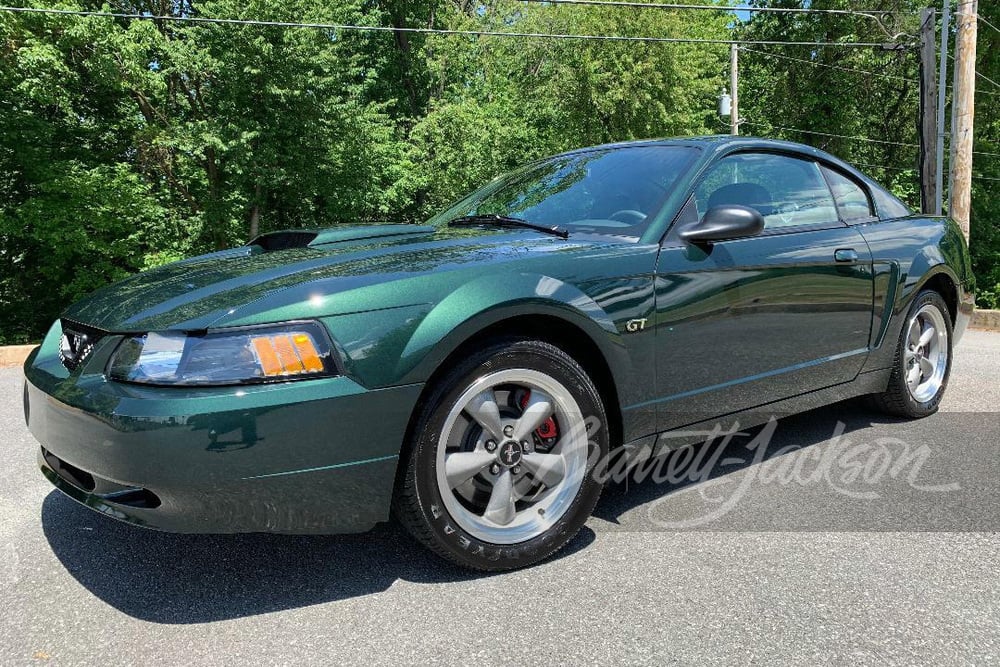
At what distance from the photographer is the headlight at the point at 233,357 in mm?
2059

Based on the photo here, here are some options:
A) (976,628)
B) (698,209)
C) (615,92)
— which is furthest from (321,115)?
(976,628)

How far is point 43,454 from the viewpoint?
258 cm

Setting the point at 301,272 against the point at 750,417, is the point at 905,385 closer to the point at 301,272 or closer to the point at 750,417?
the point at 750,417

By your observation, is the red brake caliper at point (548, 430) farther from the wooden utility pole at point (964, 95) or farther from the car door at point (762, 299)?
the wooden utility pole at point (964, 95)

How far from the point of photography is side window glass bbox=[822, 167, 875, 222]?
12.4 ft

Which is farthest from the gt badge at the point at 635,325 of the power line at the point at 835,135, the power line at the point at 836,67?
the power line at the point at 835,135

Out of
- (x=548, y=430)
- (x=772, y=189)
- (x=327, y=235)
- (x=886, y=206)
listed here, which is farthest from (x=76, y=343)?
(x=886, y=206)

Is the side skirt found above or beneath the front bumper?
beneath

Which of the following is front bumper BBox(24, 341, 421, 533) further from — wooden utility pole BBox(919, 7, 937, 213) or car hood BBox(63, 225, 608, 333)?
wooden utility pole BBox(919, 7, 937, 213)

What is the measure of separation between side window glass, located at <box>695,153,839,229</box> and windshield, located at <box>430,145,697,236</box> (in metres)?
0.17

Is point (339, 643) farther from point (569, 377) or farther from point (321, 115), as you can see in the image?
point (321, 115)

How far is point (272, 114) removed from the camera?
16.5 m

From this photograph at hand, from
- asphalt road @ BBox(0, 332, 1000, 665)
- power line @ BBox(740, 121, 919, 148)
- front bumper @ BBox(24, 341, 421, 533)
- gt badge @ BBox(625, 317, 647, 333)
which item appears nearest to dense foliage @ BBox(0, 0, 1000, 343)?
power line @ BBox(740, 121, 919, 148)

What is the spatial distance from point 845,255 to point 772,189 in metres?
0.47
